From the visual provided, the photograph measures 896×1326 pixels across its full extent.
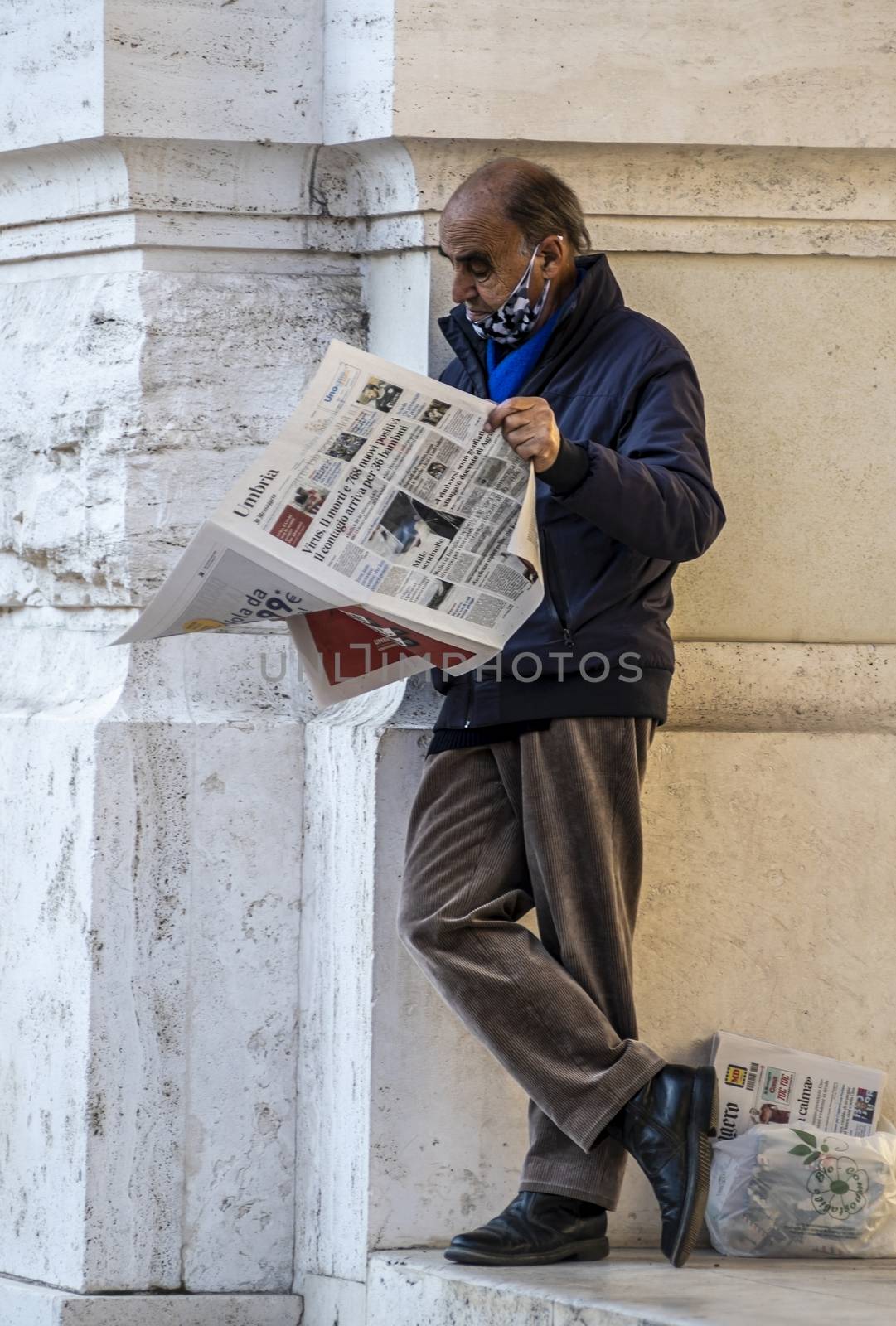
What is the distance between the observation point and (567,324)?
3393 millimetres

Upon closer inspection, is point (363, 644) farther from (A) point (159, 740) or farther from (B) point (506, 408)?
(A) point (159, 740)

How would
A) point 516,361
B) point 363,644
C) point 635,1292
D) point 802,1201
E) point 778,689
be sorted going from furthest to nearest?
1. point 778,689
2. point 802,1201
3. point 516,361
4. point 363,644
5. point 635,1292

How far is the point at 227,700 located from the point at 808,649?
3.90 ft

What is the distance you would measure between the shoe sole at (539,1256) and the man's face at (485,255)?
1.65 m

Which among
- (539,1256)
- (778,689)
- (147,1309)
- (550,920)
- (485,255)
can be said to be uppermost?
(485,255)

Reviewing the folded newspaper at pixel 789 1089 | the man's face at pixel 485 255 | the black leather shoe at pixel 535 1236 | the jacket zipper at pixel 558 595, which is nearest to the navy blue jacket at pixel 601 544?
the jacket zipper at pixel 558 595

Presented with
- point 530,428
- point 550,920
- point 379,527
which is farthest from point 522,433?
point 550,920

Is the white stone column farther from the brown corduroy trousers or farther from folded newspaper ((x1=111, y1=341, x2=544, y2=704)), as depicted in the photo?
folded newspaper ((x1=111, y1=341, x2=544, y2=704))

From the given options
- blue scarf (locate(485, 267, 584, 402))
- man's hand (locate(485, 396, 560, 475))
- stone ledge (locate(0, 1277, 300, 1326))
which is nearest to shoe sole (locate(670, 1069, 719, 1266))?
stone ledge (locate(0, 1277, 300, 1326))

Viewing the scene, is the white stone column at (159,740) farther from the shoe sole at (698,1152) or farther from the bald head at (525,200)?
the shoe sole at (698,1152)

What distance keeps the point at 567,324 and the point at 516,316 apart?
0.10m

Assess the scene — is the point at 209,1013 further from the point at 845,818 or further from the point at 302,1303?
the point at 845,818

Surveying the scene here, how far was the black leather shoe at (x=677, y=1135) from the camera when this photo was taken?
3262 mm

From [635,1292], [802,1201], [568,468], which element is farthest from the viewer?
[802,1201]
